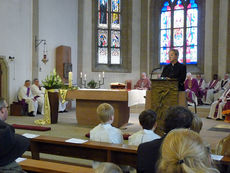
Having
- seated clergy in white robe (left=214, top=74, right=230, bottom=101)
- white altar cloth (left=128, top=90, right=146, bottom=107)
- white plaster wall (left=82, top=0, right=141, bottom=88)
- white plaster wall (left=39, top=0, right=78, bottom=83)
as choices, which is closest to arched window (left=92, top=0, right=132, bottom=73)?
white plaster wall (left=82, top=0, right=141, bottom=88)

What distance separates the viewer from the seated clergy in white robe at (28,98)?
10.6 meters

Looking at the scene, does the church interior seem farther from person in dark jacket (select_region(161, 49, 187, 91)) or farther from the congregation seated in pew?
the congregation seated in pew

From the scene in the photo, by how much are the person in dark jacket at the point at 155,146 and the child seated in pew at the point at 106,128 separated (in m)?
1.36

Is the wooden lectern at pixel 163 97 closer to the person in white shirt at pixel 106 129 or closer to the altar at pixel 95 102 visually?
the altar at pixel 95 102

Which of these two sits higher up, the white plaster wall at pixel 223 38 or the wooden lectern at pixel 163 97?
the white plaster wall at pixel 223 38

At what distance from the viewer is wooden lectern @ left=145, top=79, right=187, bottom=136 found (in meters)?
5.77

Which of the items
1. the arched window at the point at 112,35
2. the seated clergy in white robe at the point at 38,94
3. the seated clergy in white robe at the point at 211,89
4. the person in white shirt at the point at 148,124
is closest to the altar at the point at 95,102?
the seated clergy in white robe at the point at 38,94

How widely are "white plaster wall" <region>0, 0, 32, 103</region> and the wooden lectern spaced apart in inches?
250

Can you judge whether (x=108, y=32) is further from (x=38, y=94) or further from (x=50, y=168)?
(x=50, y=168)

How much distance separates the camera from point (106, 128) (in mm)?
3988

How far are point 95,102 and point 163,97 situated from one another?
8.99ft

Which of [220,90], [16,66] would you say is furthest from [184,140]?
[220,90]

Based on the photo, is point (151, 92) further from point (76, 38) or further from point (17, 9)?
point (76, 38)

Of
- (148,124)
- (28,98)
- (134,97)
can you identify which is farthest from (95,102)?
(148,124)
